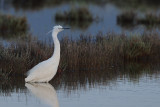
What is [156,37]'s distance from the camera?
16.3 metres

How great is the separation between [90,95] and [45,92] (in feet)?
3.26

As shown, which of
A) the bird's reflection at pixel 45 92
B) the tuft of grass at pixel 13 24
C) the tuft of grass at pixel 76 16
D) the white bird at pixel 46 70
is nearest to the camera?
the bird's reflection at pixel 45 92

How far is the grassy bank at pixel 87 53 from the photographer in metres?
13.0

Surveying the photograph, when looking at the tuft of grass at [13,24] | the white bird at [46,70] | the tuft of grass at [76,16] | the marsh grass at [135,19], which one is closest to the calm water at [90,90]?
the white bird at [46,70]

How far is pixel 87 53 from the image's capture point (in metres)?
14.1

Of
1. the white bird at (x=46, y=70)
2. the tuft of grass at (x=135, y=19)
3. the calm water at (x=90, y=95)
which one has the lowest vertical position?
the calm water at (x=90, y=95)

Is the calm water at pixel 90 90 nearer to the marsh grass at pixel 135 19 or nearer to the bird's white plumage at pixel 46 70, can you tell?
the bird's white plumage at pixel 46 70

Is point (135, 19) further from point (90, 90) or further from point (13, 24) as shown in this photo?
point (90, 90)

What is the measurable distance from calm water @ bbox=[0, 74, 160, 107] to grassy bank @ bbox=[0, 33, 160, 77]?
1.00 m

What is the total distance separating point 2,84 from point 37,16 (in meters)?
20.4

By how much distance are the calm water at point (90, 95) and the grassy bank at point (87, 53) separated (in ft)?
3.28

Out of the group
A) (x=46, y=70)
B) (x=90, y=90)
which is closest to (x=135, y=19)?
(x=46, y=70)

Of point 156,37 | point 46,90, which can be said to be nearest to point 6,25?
point 156,37

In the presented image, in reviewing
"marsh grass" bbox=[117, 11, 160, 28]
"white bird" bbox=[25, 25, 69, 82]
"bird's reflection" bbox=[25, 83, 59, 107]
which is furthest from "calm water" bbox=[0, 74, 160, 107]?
"marsh grass" bbox=[117, 11, 160, 28]
